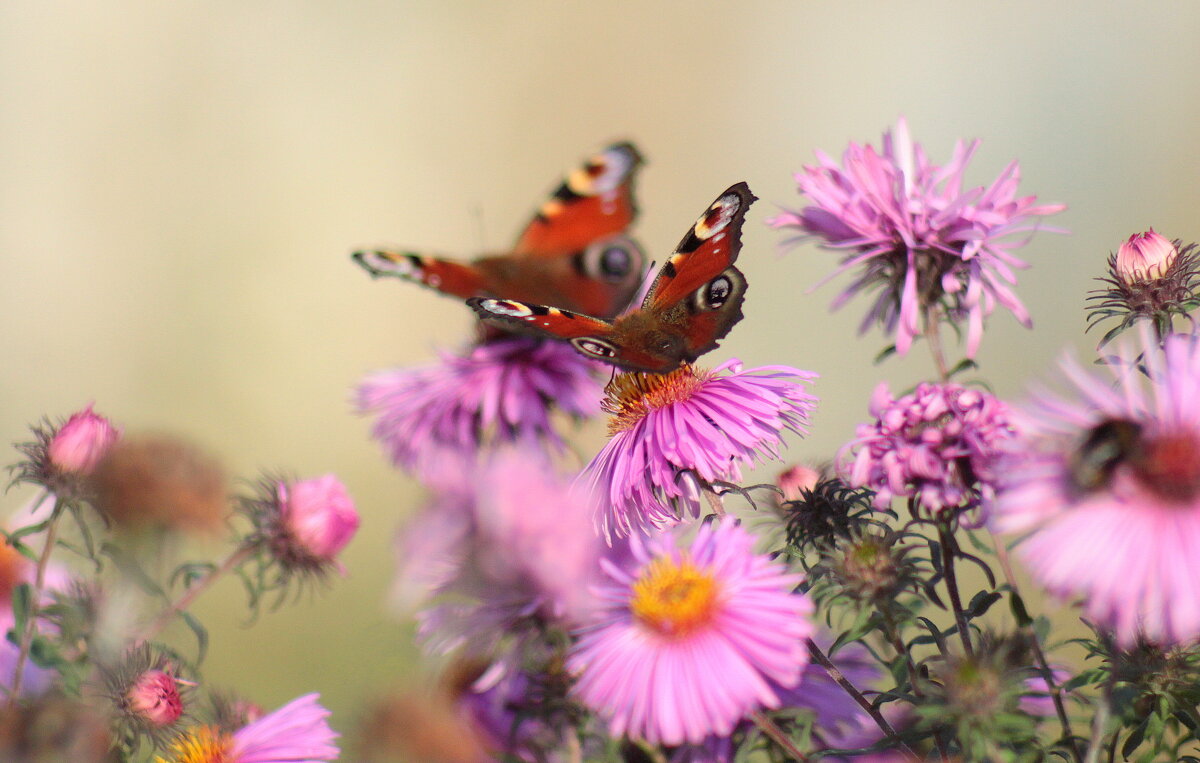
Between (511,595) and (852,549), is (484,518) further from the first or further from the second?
(852,549)

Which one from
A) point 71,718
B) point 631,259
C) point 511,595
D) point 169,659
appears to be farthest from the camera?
point 631,259

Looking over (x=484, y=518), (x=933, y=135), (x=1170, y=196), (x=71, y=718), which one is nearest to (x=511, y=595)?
(x=484, y=518)

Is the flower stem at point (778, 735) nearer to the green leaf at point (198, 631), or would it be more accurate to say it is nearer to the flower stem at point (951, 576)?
the flower stem at point (951, 576)

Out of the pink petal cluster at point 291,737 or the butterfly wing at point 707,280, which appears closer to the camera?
the pink petal cluster at point 291,737

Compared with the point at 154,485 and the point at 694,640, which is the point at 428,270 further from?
the point at 694,640

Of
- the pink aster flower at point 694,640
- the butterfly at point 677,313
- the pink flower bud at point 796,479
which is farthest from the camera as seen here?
the butterfly at point 677,313

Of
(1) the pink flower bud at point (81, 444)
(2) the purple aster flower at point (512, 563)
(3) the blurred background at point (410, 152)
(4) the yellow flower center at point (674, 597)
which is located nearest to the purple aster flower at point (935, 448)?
(4) the yellow flower center at point (674, 597)
